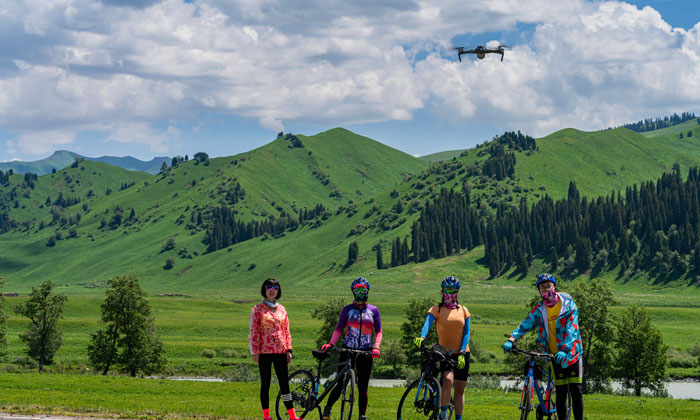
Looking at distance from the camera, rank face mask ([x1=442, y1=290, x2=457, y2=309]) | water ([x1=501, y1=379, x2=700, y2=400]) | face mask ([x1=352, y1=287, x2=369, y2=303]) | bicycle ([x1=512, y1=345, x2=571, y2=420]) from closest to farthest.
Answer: bicycle ([x1=512, y1=345, x2=571, y2=420]) → face mask ([x1=442, y1=290, x2=457, y2=309]) → face mask ([x1=352, y1=287, x2=369, y2=303]) → water ([x1=501, y1=379, x2=700, y2=400])

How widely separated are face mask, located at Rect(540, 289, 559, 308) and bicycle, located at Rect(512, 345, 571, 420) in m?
1.27

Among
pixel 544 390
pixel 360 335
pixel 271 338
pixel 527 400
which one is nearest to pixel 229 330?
pixel 271 338

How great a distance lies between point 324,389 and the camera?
61.0 feet

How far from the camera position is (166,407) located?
27469 millimetres

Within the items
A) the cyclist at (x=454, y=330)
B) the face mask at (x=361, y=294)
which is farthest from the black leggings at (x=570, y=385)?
the face mask at (x=361, y=294)

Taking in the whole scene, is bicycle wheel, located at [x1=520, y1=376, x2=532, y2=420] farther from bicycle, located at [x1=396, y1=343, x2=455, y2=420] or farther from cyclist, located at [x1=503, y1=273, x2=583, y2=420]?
bicycle, located at [x1=396, y1=343, x2=455, y2=420]

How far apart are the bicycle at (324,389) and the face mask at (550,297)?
4.78 m

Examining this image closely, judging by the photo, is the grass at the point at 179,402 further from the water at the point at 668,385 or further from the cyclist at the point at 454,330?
the water at the point at 668,385

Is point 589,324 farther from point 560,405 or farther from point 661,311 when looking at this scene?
point 661,311

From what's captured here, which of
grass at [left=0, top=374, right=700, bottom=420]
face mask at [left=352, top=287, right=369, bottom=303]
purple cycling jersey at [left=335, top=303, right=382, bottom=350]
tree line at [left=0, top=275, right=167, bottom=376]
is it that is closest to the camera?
face mask at [left=352, top=287, right=369, bottom=303]

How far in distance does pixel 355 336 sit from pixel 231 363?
8368 cm

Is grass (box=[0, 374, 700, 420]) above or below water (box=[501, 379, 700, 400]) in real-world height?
above

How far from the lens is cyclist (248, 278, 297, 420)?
18344mm

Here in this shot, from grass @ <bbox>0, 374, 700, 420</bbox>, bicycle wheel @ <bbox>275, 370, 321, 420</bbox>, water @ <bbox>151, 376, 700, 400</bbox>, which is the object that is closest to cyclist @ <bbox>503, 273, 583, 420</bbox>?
bicycle wheel @ <bbox>275, 370, 321, 420</bbox>
